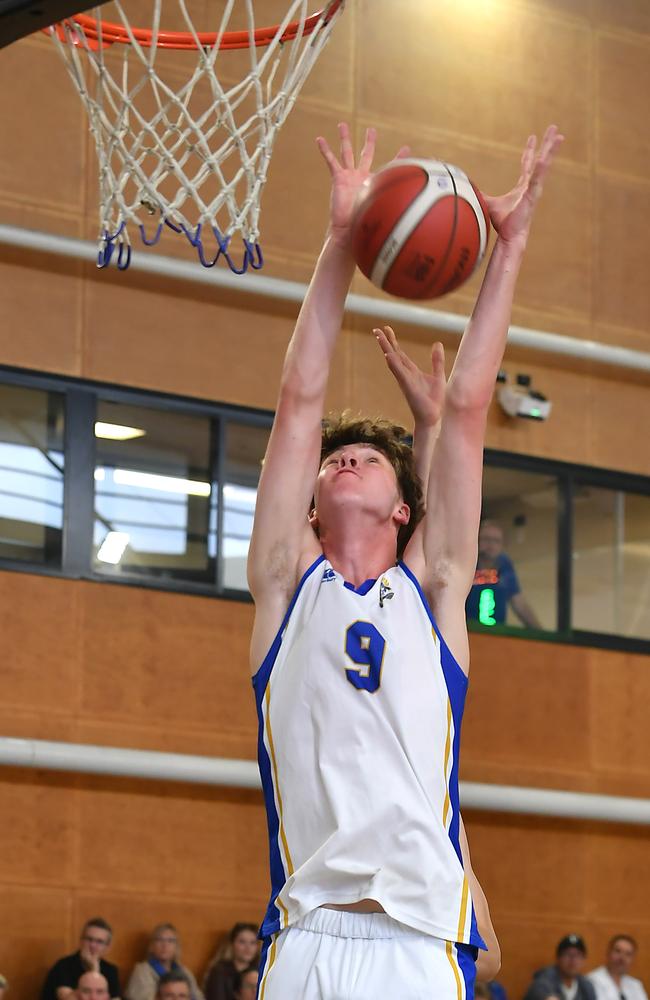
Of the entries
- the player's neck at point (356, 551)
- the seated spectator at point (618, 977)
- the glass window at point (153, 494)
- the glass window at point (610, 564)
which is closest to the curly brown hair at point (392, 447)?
the player's neck at point (356, 551)

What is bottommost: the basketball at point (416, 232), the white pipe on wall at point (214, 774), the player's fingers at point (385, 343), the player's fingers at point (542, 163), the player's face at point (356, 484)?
the white pipe on wall at point (214, 774)

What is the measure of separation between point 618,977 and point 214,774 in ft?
11.2

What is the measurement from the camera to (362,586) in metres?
4.37

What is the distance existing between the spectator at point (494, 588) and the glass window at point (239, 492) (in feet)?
5.85

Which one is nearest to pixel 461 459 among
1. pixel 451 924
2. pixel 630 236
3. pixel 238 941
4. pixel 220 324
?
pixel 451 924

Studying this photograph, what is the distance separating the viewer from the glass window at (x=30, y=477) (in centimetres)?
1091

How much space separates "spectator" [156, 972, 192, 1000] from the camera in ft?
32.1

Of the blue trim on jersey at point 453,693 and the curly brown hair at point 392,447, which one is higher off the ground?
the curly brown hair at point 392,447

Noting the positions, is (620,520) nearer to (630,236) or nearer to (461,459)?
(630,236)

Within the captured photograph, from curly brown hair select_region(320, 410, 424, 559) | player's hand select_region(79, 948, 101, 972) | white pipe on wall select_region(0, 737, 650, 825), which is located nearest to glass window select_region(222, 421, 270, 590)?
white pipe on wall select_region(0, 737, 650, 825)

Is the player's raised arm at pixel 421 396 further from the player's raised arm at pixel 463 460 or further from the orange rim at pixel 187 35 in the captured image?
the orange rim at pixel 187 35

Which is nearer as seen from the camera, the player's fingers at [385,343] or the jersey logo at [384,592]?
the jersey logo at [384,592]

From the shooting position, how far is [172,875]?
10992 millimetres

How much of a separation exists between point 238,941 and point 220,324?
14.8 ft
